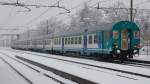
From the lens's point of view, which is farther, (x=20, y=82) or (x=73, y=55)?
(x=73, y=55)

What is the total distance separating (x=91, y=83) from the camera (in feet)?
38.5

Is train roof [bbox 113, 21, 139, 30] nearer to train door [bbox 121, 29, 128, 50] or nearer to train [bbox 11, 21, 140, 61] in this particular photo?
train [bbox 11, 21, 140, 61]

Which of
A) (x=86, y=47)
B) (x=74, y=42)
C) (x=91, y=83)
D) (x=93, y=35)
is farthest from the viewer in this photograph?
(x=74, y=42)

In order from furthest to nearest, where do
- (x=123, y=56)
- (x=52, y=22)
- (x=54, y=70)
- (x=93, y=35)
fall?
(x=52, y=22)
(x=93, y=35)
(x=123, y=56)
(x=54, y=70)

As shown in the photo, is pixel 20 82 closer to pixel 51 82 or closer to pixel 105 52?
pixel 51 82

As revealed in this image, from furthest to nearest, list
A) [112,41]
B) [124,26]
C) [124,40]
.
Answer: [124,26]
[124,40]
[112,41]

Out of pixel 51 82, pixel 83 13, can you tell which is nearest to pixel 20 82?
pixel 51 82

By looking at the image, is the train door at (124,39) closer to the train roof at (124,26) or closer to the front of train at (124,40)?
the front of train at (124,40)

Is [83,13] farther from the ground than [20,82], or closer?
farther from the ground

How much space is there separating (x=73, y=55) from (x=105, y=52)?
13.1 m

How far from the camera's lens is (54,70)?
60.4 feet

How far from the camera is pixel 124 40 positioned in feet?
88.2

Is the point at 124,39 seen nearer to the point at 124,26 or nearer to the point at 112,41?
the point at 124,26

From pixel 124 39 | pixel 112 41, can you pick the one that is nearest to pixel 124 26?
pixel 124 39
